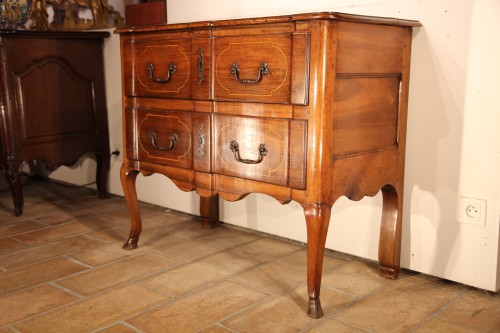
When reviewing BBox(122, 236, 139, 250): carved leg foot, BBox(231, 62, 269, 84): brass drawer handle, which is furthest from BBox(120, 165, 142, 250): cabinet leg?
BBox(231, 62, 269, 84): brass drawer handle

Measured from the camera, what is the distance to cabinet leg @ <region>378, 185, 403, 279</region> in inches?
80.1

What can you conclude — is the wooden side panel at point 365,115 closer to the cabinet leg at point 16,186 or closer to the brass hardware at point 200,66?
the brass hardware at point 200,66

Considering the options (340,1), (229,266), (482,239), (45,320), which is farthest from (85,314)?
(340,1)

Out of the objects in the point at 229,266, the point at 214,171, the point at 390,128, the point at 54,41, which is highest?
the point at 54,41

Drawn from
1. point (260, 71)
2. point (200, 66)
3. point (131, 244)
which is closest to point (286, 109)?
point (260, 71)

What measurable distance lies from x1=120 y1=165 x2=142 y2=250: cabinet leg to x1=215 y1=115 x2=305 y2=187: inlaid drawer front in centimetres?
55

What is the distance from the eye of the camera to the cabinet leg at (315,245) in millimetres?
1692

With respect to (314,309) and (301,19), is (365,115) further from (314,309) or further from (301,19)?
(314,309)

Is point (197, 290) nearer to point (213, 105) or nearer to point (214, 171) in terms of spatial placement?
point (214, 171)

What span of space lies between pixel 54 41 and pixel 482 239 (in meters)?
2.28

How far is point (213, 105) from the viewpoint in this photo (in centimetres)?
194

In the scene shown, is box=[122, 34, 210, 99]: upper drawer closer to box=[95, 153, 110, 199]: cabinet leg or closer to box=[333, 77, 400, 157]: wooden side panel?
box=[333, 77, 400, 157]: wooden side panel

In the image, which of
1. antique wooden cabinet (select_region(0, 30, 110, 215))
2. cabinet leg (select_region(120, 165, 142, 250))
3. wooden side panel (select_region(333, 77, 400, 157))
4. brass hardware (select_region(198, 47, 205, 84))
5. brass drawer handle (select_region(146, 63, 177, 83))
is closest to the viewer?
wooden side panel (select_region(333, 77, 400, 157))

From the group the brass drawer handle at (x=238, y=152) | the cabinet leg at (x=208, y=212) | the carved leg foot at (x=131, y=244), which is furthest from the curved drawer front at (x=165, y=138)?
the cabinet leg at (x=208, y=212)
